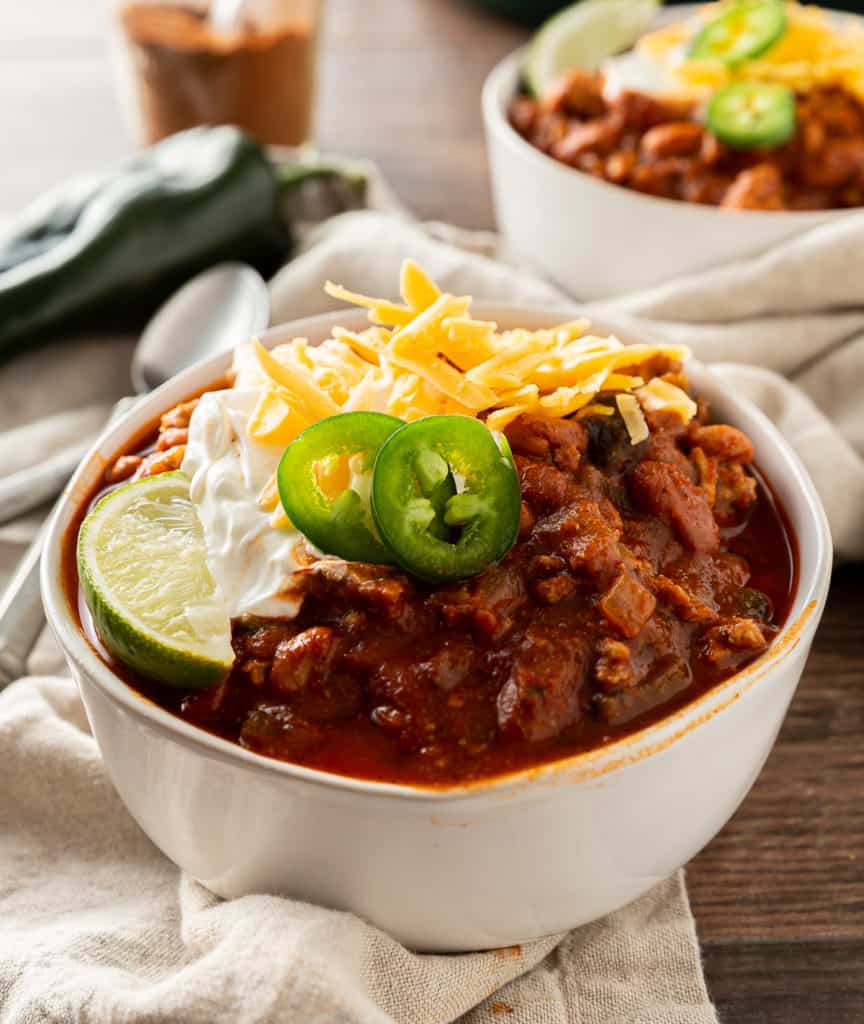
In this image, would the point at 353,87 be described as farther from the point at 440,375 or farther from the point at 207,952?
the point at 207,952

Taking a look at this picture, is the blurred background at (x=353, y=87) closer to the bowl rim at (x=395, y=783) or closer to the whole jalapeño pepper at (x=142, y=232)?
the whole jalapeño pepper at (x=142, y=232)

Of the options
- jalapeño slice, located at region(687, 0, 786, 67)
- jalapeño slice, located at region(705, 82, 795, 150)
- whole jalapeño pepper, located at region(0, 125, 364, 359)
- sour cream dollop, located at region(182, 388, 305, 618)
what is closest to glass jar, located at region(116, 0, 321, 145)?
whole jalapeño pepper, located at region(0, 125, 364, 359)

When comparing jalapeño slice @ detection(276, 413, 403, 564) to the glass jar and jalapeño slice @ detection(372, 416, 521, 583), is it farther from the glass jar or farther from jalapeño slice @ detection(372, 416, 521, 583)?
the glass jar

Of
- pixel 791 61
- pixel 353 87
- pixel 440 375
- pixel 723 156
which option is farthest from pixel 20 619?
pixel 353 87

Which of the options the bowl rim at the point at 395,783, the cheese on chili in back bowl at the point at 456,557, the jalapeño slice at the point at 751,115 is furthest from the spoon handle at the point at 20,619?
the jalapeño slice at the point at 751,115

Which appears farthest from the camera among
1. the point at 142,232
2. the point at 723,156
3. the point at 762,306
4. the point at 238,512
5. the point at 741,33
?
the point at 741,33

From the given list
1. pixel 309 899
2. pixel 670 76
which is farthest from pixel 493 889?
pixel 670 76
